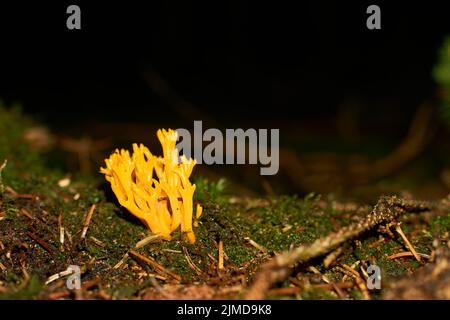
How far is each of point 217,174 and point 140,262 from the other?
9.91 feet

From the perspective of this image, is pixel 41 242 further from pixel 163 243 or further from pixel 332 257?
pixel 332 257

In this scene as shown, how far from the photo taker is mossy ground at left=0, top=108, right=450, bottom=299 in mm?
1806

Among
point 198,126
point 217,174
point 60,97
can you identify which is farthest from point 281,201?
point 60,97

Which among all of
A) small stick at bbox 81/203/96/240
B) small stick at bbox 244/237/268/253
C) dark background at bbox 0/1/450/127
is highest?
dark background at bbox 0/1/450/127

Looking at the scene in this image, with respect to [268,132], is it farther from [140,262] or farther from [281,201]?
[140,262]

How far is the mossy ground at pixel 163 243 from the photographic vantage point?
1806 millimetres

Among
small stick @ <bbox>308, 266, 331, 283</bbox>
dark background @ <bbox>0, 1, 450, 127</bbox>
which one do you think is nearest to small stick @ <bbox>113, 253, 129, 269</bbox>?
small stick @ <bbox>308, 266, 331, 283</bbox>

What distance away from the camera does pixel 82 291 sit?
5.66 feet

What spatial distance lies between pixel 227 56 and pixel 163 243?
24.5 ft

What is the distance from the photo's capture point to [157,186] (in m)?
2.08

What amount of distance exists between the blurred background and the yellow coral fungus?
3638mm

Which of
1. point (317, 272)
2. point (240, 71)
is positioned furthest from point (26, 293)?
point (240, 71)

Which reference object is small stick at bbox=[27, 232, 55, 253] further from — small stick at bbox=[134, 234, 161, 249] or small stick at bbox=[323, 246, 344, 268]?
small stick at bbox=[323, 246, 344, 268]

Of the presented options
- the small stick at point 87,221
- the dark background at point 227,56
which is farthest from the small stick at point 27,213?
the dark background at point 227,56
